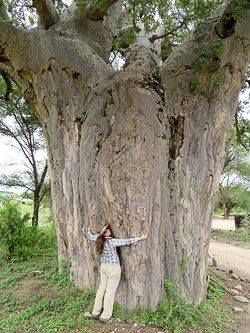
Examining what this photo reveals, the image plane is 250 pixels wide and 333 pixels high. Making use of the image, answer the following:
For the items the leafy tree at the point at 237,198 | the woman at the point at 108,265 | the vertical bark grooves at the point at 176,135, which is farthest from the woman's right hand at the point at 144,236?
the leafy tree at the point at 237,198

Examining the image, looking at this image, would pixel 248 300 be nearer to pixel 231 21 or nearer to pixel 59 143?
pixel 59 143

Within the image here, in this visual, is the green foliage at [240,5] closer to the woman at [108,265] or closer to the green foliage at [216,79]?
the green foliage at [216,79]

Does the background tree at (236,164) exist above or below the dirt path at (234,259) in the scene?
above

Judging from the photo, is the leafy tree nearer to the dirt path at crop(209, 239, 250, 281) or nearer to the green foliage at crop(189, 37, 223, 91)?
the dirt path at crop(209, 239, 250, 281)

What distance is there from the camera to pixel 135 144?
297cm

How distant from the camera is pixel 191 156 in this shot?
3385 millimetres

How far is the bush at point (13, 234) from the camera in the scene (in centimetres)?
471

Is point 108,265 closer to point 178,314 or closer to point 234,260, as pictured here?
point 178,314

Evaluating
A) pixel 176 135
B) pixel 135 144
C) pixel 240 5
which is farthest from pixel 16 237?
pixel 240 5

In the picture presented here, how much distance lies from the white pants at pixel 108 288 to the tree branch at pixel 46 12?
449 cm

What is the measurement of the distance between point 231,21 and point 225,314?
4.75 m

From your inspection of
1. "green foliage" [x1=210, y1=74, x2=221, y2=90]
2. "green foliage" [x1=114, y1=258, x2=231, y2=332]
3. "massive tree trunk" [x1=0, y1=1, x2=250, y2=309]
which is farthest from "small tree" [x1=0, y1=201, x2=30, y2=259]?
"green foliage" [x1=210, y1=74, x2=221, y2=90]

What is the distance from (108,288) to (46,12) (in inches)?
190

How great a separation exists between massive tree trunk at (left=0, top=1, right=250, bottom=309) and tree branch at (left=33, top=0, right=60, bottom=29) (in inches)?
6.0
